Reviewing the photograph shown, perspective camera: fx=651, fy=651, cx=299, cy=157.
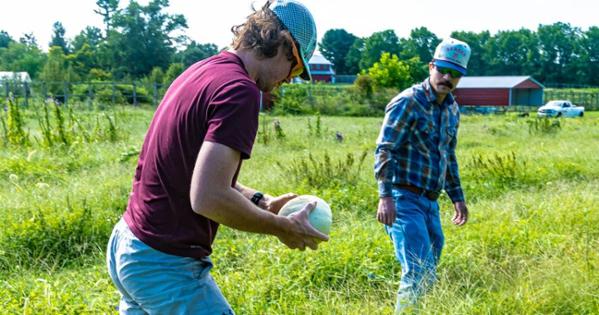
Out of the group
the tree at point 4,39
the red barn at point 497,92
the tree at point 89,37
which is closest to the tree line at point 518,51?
the red barn at point 497,92

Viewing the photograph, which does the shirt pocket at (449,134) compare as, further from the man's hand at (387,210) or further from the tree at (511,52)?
the tree at (511,52)

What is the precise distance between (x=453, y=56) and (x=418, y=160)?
0.70 meters

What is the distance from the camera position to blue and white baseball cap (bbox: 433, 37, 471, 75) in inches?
158

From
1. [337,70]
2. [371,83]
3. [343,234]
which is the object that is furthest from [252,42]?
[337,70]

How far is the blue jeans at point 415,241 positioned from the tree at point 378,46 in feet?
381

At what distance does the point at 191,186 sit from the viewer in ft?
6.73

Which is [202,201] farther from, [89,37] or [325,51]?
[325,51]

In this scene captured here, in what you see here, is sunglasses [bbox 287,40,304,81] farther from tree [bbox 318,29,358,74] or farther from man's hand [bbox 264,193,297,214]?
tree [bbox 318,29,358,74]

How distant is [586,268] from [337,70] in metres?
129

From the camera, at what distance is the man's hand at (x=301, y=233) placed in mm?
2324

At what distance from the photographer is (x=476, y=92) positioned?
6544 cm

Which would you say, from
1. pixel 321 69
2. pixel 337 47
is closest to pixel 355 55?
pixel 337 47

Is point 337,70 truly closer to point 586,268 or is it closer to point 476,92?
point 476,92

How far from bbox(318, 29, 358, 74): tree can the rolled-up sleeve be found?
128183mm
